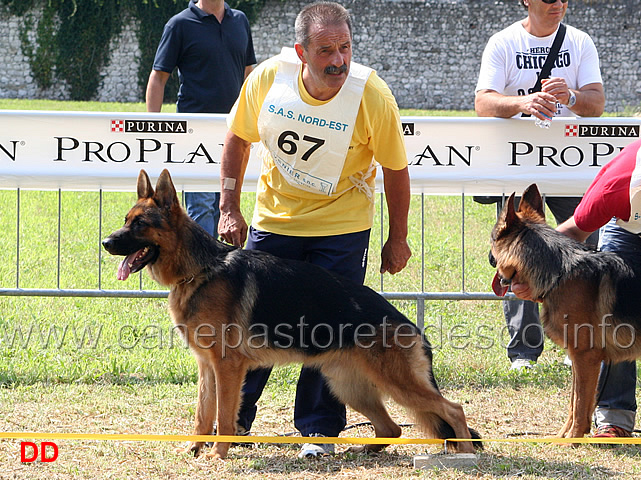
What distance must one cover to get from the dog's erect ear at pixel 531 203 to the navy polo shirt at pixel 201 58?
9.67 ft

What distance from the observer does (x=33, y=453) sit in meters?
3.98

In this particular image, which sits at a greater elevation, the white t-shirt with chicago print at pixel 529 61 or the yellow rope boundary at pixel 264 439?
the white t-shirt with chicago print at pixel 529 61

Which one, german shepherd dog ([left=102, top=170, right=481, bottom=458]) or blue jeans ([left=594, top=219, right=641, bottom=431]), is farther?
blue jeans ([left=594, top=219, right=641, bottom=431])

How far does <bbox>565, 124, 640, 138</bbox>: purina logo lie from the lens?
5664mm

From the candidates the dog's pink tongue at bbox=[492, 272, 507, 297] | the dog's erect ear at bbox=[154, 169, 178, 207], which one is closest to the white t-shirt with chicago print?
the dog's pink tongue at bbox=[492, 272, 507, 297]

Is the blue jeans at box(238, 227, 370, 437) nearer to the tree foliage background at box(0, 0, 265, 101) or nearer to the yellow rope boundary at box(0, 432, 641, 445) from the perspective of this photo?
the yellow rope boundary at box(0, 432, 641, 445)

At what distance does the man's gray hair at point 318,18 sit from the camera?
3.81 metres

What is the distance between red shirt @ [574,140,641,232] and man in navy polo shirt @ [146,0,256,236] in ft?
10.6

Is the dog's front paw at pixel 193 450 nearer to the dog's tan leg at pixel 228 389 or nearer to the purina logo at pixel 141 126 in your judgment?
the dog's tan leg at pixel 228 389

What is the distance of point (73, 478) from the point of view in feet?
12.4

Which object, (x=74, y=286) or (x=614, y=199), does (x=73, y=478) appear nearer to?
(x=614, y=199)

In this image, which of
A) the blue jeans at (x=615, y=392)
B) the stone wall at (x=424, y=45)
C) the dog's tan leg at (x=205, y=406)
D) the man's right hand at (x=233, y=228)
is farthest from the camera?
the stone wall at (x=424, y=45)

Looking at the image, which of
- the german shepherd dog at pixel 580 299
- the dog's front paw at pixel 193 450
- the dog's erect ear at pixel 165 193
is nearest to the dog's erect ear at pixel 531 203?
the german shepherd dog at pixel 580 299

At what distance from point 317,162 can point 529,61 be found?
2377mm
